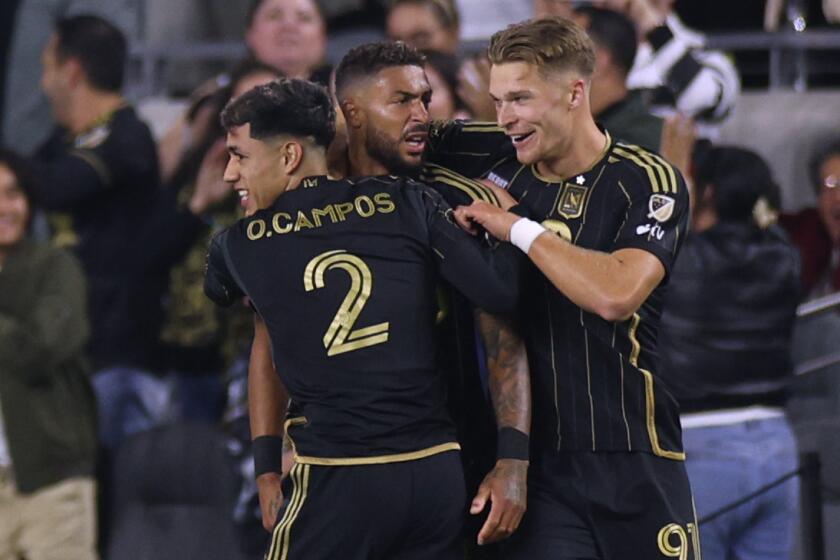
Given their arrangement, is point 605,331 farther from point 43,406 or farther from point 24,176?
point 24,176

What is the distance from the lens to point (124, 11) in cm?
895

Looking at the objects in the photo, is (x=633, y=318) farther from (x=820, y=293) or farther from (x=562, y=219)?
(x=820, y=293)

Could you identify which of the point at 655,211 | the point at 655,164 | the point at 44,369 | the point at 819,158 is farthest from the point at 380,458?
the point at 819,158

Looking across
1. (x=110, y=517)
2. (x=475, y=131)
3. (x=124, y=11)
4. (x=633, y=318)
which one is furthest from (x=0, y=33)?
(x=633, y=318)

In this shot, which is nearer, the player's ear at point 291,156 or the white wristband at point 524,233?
the white wristband at point 524,233

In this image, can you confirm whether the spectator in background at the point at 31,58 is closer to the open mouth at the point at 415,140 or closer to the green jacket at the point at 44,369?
the green jacket at the point at 44,369

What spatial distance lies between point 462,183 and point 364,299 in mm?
527

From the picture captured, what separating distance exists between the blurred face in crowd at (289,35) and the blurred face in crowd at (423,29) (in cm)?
44

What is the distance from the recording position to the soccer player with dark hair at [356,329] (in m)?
4.40

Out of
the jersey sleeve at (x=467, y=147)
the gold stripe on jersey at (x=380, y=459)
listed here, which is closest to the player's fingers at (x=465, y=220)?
the jersey sleeve at (x=467, y=147)

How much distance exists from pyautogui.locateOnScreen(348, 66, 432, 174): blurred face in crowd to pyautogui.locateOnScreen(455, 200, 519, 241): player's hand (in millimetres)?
248

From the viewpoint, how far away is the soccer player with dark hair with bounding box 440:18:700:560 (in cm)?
458

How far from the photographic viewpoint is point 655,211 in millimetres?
4559

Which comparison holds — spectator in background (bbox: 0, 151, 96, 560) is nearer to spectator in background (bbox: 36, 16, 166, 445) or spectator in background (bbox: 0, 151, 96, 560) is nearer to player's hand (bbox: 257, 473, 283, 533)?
spectator in background (bbox: 36, 16, 166, 445)
